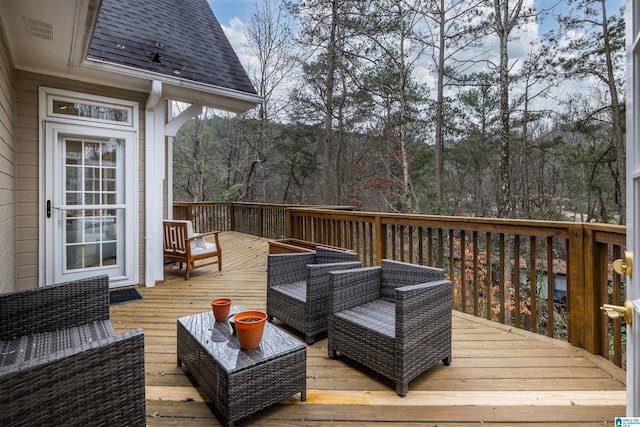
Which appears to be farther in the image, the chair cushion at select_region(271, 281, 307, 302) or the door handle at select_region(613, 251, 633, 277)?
the chair cushion at select_region(271, 281, 307, 302)

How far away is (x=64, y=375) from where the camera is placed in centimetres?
116

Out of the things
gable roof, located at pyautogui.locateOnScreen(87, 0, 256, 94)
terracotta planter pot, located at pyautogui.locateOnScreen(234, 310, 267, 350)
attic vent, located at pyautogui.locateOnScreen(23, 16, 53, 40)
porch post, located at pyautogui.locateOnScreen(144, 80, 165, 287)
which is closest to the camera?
terracotta planter pot, located at pyautogui.locateOnScreen(234, 310, 267, 350)

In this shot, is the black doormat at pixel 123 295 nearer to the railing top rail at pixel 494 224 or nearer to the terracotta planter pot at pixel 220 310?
the terracotta planter pot at pixel 220 310

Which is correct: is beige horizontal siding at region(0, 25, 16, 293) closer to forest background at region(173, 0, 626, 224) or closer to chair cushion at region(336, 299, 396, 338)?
chair cushion at region(336, 299, 396, 338)

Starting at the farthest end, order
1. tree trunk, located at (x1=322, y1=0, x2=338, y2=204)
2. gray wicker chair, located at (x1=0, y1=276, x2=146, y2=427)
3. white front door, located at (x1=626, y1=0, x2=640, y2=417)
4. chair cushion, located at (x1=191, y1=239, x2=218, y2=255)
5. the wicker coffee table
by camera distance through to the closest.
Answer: tree trunk, located at (x1=322, y1=0, x2=338, y2=204)
chair cushion, located at (x1=191, y1=239, x2=218, y2=255)
the wicker coffee table
gray wicker chair, located at (x1=0, y1=276, x2=146, y2=427)
white front door, located at (x1=626, y1=0, x2=640, y2=417)

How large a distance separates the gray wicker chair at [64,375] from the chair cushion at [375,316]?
1.26 metres

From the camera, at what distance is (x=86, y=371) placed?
121cm

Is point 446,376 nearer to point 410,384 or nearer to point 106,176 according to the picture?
point 410,384

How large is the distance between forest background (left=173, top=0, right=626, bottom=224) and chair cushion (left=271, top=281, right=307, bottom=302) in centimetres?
749

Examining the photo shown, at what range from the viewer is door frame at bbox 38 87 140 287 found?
3455 mm

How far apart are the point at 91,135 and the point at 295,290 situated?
2.95 metres

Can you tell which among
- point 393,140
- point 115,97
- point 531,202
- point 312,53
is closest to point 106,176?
point 115,97

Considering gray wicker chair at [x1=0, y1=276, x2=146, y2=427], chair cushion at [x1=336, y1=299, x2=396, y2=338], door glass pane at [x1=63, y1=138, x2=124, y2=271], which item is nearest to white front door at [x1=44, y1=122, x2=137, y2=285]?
door glass pane at [x1=63, y1=138, x2=124, y2=271]

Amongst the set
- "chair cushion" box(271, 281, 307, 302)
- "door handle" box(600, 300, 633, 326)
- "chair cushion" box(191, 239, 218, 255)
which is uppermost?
"door handle" box(600, 300, 633, 326)
